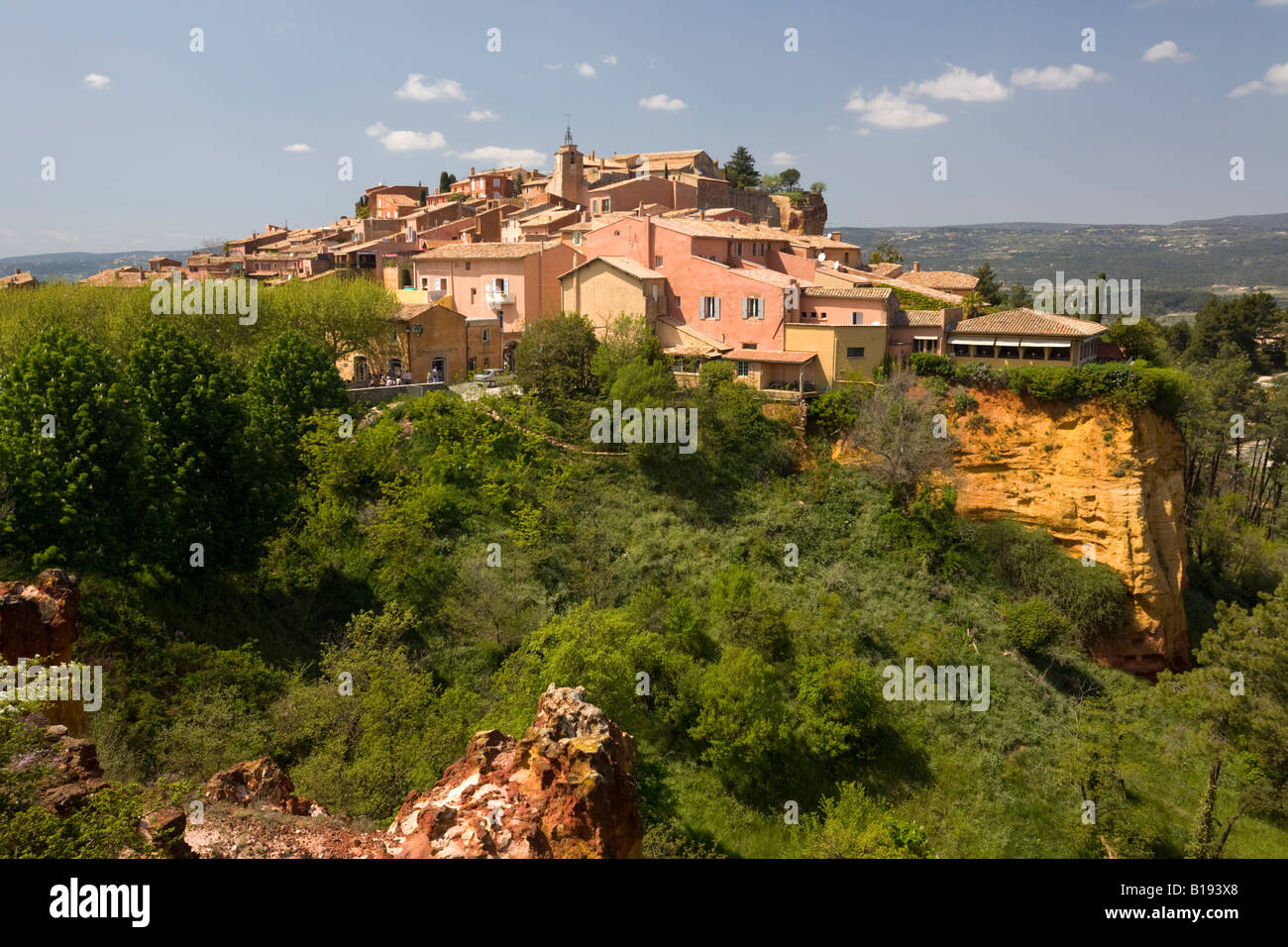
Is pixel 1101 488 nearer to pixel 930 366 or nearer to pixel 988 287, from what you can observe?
pixel 930 366

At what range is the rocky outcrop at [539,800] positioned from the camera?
10914 mm

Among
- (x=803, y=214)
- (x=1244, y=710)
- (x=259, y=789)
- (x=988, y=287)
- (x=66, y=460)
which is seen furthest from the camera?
(x=803, y=214)

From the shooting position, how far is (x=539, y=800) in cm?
1240

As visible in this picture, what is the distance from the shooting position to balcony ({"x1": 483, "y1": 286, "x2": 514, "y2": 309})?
49.1 m

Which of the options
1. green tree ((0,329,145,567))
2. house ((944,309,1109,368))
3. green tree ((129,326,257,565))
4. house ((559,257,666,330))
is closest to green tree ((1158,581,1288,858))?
house ((944,309,1109,368))

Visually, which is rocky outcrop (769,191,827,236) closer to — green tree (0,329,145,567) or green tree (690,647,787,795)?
green tree (690,647,787,795)

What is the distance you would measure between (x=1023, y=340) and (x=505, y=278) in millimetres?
27901

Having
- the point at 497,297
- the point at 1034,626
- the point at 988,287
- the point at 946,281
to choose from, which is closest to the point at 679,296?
the point at 497,297

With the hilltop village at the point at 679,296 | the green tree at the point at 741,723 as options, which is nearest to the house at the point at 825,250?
the hilltop village at the point at 679,296

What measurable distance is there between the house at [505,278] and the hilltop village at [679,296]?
2.8 inches

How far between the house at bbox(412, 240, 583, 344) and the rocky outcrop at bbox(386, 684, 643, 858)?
3629cm

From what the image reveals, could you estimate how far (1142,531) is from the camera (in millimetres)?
34906
